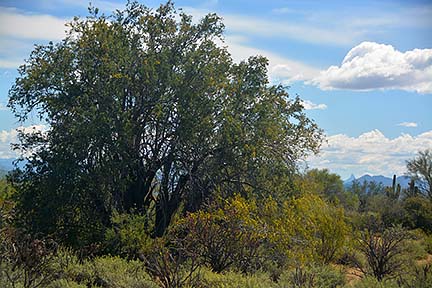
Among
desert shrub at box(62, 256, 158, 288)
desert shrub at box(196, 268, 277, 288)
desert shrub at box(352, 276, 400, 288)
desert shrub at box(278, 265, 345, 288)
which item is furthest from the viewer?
desert shrub at box(278, 265, 345, 288)

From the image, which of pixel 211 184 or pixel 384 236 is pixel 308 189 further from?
pixel 384 236

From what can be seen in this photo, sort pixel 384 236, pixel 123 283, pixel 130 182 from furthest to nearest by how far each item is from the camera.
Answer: pixel 130 182
pixel 384 236
pixel 123 283

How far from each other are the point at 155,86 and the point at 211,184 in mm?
3767

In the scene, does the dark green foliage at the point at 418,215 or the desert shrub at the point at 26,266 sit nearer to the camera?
the desert shrub at the point at 26,266

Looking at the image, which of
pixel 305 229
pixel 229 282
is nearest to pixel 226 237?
pixel 229 282

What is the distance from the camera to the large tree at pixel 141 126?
1894cm

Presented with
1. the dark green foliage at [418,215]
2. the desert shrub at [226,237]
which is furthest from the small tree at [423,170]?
the desert shrub at [226,237]

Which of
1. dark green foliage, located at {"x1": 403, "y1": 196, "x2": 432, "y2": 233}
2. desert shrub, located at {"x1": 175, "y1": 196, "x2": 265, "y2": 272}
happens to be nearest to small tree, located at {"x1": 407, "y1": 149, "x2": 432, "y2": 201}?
dark green foliage, located at {"x1": 403, "y1": 196, "x2": 432, "y2": 233}

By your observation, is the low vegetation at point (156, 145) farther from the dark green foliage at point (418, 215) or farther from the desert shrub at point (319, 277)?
the dark green foliage at point (418, 215)

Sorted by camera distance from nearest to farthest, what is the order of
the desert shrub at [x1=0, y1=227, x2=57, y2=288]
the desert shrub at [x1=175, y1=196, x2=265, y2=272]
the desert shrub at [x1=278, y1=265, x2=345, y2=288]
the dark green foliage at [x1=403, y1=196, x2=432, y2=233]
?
the desert shrub at [x1=0, y1=227, x2=57, y2=288] < the desert shrub at [x1=278, y1=265, x2=345, y2=288] < the desert shrub at [x1=175, y1=196, x2=265, y2=272] < the dark green foliage at [x1=403, y1=196, x2=432, y2=233]

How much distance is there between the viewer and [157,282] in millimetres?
11203

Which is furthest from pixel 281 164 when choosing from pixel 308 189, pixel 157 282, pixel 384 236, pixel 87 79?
pixel 157 282

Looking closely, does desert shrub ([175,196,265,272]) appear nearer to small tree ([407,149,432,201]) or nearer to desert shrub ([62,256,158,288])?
desert shrub ([62,256,158,288])

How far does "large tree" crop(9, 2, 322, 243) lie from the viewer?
1894cm
